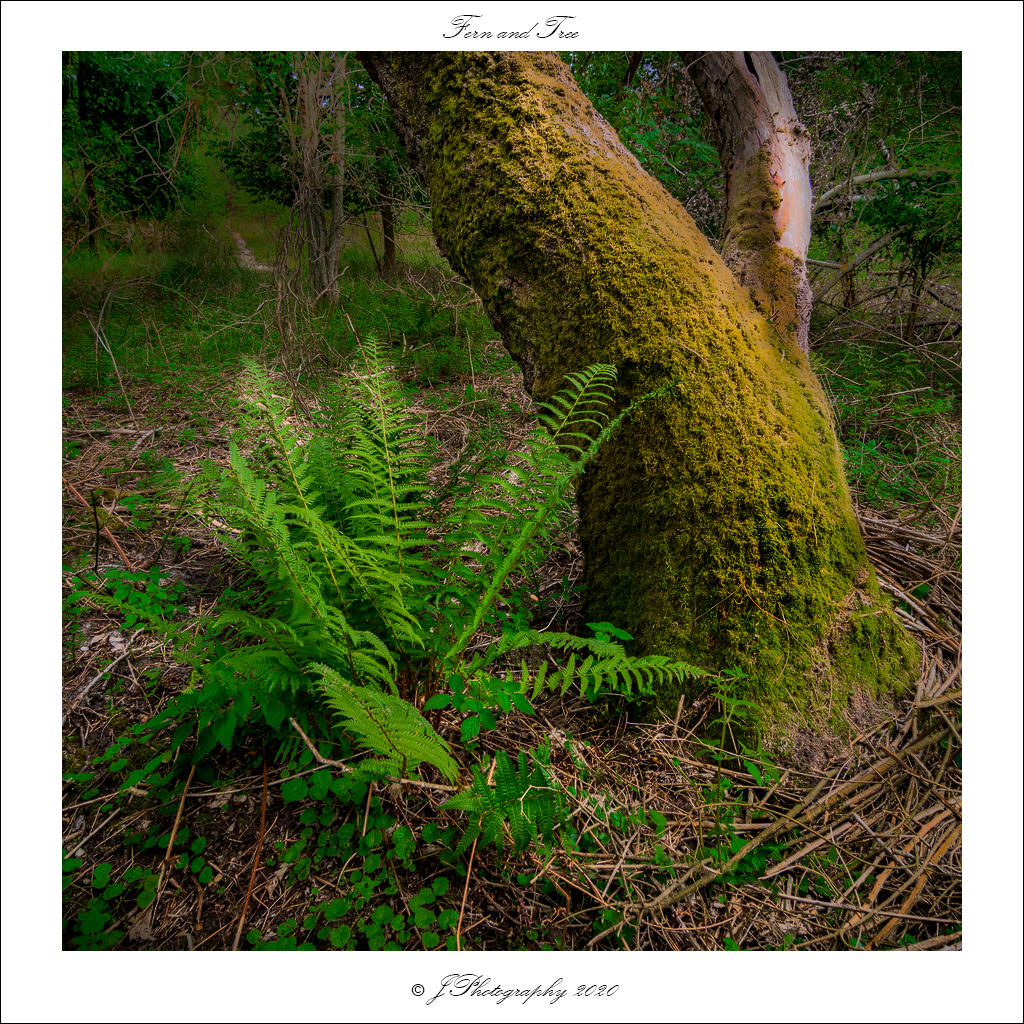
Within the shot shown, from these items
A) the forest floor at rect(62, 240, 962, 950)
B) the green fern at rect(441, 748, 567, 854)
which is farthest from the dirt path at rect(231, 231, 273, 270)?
the green fern at rect(441, 748, 567, 854)

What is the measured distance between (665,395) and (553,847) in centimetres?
135

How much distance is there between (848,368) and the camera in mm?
4352

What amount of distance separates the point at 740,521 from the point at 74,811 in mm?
2022

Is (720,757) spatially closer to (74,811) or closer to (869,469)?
(74,811)

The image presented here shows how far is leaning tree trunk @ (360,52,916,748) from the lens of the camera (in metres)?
1.65

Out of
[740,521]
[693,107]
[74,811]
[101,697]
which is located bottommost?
[74,811]

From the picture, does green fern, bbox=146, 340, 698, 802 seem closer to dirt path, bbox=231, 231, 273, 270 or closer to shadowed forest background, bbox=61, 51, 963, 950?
shadowed forest background, bbox=61, 51, 963, 950

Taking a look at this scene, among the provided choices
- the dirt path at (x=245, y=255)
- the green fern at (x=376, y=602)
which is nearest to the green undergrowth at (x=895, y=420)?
the green fern at (x=376, y=602)

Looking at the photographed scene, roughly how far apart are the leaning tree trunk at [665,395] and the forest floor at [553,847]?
0.18 m

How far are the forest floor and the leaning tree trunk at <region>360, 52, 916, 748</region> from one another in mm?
179

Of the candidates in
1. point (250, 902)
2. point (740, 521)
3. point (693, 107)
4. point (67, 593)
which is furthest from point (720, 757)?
point (693, 107)

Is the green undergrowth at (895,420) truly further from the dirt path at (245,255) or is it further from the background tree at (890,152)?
the dirt path at (245,255)

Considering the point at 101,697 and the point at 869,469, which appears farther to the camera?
the point at 869,469

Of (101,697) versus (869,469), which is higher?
(869,469)
